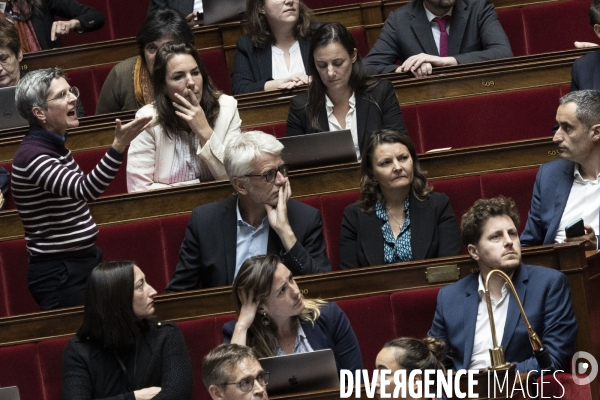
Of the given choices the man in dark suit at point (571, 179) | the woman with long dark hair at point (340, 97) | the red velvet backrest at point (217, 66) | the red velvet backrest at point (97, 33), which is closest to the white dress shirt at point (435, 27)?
the woman with long dark hair at point (340, 97)

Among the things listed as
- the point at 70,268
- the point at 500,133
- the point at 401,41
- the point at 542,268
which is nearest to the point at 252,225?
the point at 70,268

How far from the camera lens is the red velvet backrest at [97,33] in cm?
271

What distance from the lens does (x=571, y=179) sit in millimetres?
1602

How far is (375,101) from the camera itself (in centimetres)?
184

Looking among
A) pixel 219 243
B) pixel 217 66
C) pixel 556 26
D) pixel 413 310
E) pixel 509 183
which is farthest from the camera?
pixel 217 66

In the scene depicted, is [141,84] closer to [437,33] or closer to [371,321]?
[437,33]

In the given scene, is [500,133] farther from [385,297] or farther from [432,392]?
[432,392]

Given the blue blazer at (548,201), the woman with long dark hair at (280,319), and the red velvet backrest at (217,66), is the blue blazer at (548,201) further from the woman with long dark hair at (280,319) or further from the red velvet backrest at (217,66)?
the red velvet backrest at (217,66)

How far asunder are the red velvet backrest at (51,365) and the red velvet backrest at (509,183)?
2.20 ft

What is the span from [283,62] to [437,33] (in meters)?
0.30

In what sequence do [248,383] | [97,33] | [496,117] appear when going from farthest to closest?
[97,33] < [496,117] < [248,383]

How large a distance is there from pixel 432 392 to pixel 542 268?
0.95ft

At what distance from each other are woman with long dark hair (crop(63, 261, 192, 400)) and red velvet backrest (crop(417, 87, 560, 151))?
72 centimetres

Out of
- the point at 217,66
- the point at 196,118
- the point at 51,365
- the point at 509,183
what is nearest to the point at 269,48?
the point at 217,66
